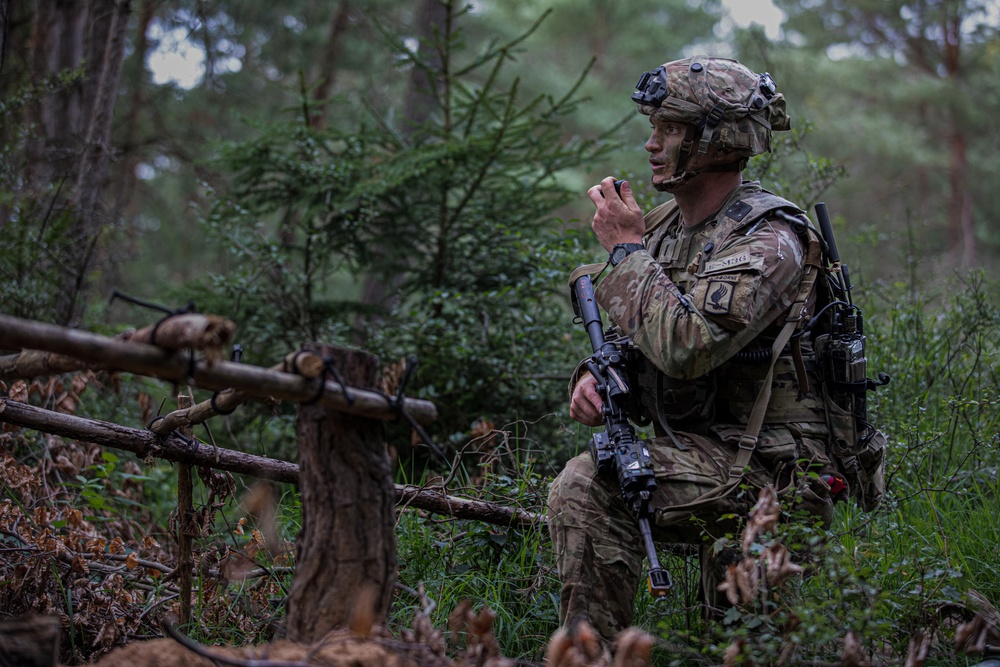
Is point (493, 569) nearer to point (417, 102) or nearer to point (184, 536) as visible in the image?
point (184, 536)

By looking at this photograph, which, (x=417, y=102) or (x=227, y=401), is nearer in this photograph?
(x=227, y=401)

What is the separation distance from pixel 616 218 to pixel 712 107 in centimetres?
60

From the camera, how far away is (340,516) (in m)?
2.38

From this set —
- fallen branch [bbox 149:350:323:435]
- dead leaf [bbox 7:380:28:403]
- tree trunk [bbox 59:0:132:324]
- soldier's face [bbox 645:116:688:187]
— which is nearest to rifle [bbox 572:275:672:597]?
soldier's face [bbox 645:116:688:187]

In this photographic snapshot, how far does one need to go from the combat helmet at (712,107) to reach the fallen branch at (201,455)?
5.56 ft

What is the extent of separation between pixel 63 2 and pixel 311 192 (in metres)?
3.95

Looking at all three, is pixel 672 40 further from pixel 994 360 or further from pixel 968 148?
pixel 994 360

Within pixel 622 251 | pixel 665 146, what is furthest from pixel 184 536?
pixel 665 146

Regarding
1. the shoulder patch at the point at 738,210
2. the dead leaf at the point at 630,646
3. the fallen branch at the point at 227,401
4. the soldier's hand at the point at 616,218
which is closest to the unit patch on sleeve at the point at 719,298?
the shoulder patch at the point at 738,210

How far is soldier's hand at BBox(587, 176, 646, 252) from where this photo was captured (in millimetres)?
3492

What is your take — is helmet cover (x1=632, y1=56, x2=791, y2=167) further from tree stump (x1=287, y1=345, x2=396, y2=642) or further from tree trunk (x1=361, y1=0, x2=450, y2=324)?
tree trunk (x1=361, y1=0, x2=450, y2=324)

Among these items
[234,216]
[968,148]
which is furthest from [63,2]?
[968,148]

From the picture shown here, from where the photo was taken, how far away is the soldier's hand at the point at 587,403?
11.5ft

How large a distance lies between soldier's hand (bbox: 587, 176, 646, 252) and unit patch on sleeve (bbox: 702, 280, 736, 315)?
497 millimetres
